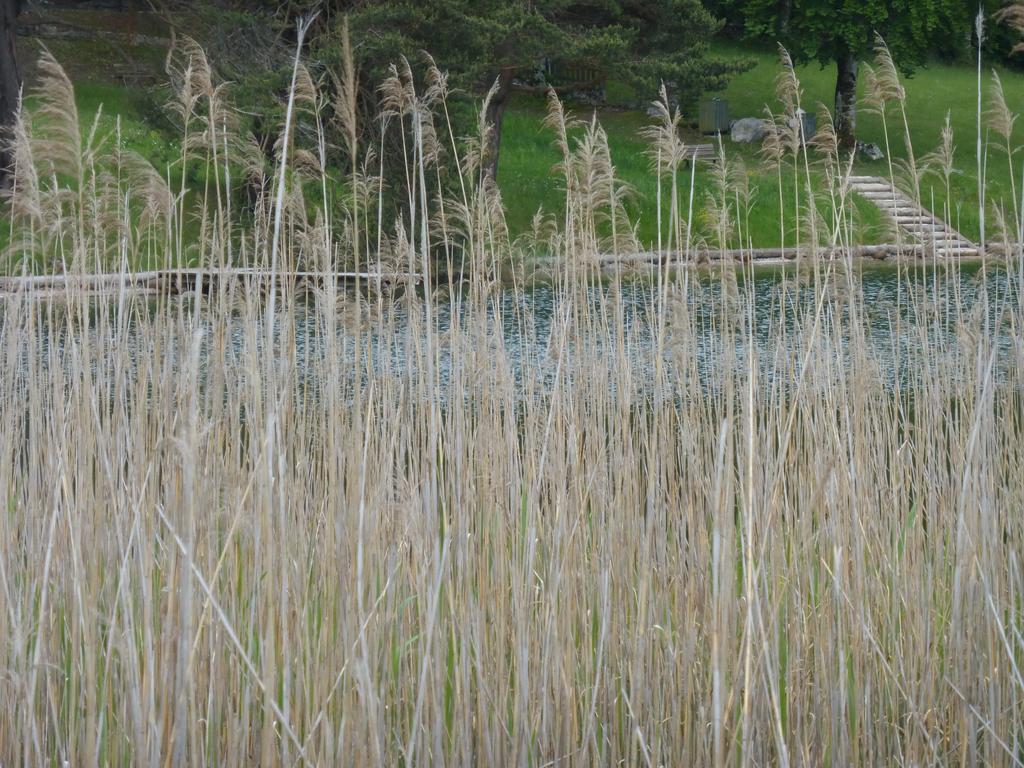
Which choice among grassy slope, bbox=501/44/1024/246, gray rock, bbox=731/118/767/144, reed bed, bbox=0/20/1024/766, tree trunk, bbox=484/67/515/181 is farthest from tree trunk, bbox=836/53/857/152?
reed bed, bbox=0/20/1024/766

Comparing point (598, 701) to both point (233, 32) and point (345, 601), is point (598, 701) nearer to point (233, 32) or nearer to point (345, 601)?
point (345, 601)

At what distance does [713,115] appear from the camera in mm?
19344

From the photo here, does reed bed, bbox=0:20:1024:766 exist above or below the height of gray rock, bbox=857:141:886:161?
below

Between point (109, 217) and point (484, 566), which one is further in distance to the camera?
point (109, 217)

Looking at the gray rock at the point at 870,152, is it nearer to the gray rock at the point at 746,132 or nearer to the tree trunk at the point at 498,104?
the gray rock at the point at 746,132

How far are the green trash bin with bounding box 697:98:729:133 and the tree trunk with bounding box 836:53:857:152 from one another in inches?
73.8

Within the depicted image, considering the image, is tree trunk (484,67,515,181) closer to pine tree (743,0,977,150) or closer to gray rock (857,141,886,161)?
pine tree (743,0,977,150)

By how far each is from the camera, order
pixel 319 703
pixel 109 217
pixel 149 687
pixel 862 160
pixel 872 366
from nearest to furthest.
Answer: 1. pixel 149 687
2. pixel 319 703
3. pixel 109 217
4. pixel 872 366
5. pixel 862 160

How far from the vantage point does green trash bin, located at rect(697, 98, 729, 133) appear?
1889 centimetres

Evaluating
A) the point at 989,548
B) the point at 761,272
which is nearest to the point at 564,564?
the point at 989,548

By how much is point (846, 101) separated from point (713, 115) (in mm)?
2476

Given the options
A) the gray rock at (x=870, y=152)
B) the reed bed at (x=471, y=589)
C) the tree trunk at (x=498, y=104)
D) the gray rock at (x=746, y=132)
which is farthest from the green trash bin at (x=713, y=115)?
the reed bed at (x=471, y=589)

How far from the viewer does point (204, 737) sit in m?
2.06

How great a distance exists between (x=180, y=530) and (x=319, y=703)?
0.42m
